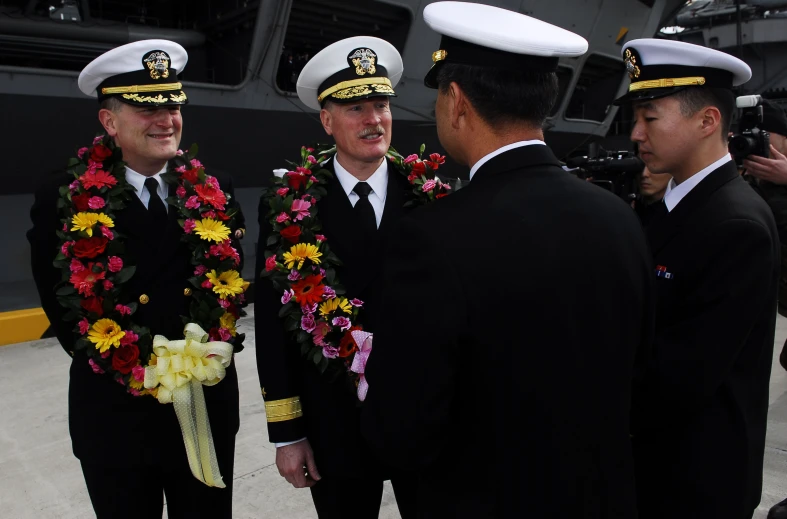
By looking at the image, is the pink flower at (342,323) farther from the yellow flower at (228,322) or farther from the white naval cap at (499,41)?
the white naval cap at (499,41)

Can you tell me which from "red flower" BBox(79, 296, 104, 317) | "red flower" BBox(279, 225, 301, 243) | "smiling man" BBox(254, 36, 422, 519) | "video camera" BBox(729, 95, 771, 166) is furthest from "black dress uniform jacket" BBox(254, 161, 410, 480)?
"video camera" BBox(729, 95, 771, 166)

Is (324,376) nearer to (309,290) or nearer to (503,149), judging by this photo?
(309,290)

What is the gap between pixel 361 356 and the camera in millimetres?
1776

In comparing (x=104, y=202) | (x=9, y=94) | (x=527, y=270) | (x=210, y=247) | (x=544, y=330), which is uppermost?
(x=527, y=270)

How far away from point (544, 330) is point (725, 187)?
777 millimetres

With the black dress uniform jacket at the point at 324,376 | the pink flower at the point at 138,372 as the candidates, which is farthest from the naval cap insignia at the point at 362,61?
the pink flower at the point at 138,372

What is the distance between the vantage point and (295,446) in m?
1.91

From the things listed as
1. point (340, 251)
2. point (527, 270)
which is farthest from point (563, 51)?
point (340, 251)

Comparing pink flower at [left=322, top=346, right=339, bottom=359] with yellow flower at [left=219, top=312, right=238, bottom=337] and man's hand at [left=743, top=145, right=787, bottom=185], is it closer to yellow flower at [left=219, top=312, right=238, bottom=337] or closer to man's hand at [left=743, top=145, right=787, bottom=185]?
yellow flower at [left=219, top=312, right=238, bottom=337]

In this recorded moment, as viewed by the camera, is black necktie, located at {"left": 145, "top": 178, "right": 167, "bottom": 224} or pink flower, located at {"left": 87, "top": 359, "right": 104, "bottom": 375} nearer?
pink flower, located at {"left": 87, "top": 359, "right": 104, "bottom": 375}

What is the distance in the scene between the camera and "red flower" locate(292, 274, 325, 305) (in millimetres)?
1866

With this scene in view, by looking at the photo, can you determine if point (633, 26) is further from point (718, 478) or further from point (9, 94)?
point (718, 478)

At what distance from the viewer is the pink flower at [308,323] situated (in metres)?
1.87

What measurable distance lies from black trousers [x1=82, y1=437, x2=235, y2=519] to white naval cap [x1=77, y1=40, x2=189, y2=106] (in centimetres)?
117
